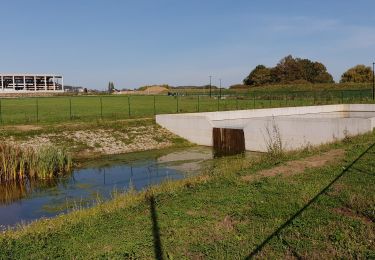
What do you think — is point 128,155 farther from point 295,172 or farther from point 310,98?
point 310,98

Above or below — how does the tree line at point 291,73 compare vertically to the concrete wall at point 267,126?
above

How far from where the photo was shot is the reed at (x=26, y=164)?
1773cm

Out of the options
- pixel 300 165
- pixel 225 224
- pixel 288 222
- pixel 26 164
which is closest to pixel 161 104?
pixel 26 164

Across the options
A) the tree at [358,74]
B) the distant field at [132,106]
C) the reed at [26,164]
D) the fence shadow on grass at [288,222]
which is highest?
the tree at [358,74]

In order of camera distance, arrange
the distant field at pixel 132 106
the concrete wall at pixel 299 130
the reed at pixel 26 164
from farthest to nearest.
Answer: the distant field at pixel 132 106 → the concrete wall at pixel 299 130 → the reed at pixel 26 164

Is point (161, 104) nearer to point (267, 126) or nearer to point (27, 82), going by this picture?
point (267, 126)

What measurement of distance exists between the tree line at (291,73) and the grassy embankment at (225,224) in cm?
10091

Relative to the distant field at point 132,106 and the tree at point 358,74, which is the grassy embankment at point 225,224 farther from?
the tree at point 358,74

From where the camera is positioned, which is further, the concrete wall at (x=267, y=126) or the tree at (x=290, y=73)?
the tree at (x=290, y=73)

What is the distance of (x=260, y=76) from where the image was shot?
11506 centimetres

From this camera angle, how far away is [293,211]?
336 inches

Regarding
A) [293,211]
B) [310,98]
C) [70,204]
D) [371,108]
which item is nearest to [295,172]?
[293,211]

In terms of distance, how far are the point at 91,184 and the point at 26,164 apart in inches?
129

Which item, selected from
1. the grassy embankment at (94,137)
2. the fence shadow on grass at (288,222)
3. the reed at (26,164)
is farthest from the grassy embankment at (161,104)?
the fence shadow on grass at (288,222)
